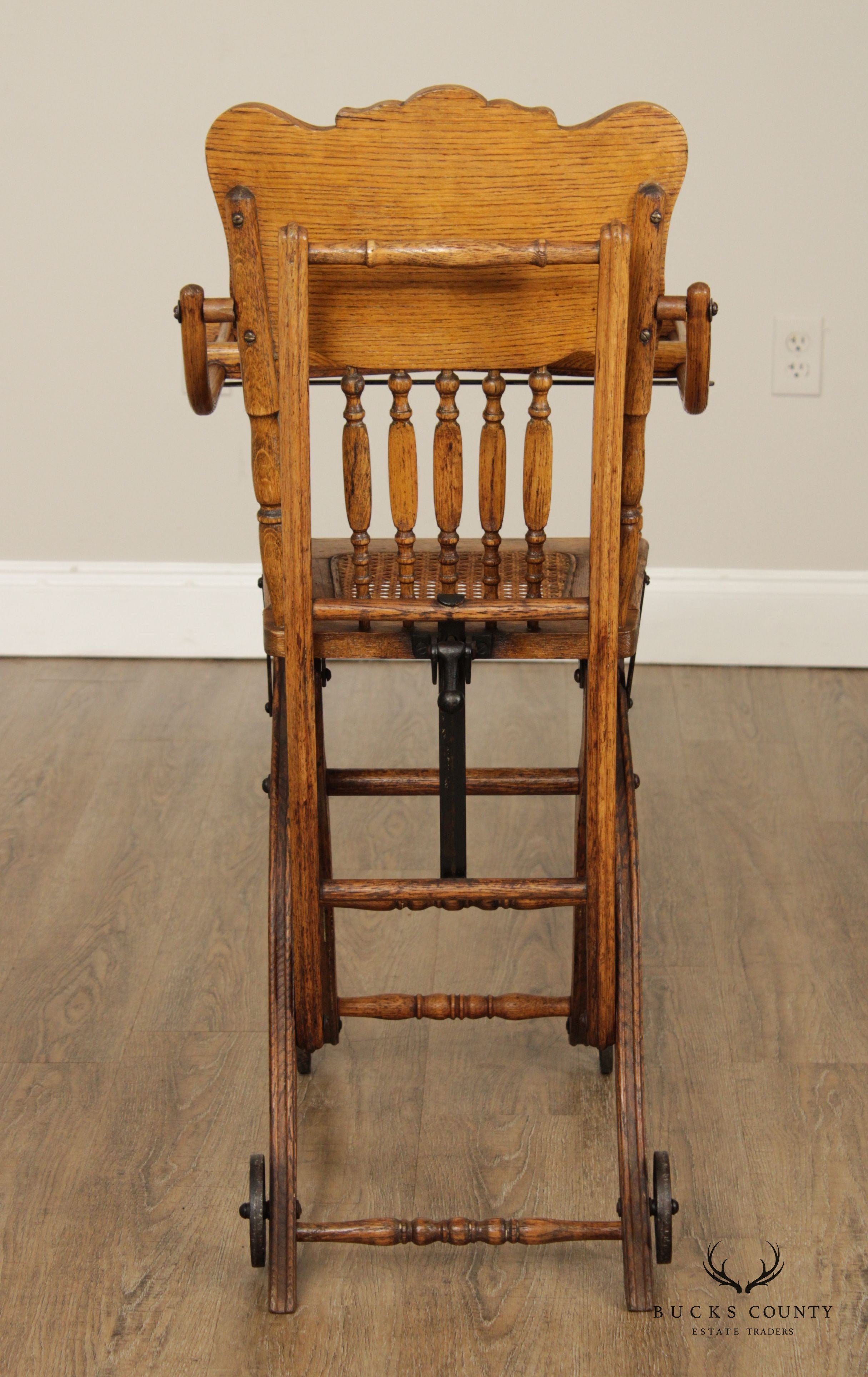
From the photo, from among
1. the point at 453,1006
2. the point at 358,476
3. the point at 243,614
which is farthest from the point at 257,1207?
the point at 243,614

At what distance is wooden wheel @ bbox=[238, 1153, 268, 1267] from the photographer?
1.44 metres

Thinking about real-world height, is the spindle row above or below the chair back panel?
below

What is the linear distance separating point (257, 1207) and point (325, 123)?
199cm

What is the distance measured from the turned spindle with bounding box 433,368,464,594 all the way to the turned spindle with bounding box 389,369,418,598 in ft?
0.08

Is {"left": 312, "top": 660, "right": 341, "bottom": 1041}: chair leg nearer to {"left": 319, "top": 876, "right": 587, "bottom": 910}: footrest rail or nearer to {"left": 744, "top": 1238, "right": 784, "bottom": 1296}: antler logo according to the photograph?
{"left": 319, "top": 876, "right": 587, "bottom": 910}: footrest rail

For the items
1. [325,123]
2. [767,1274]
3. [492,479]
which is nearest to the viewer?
A: [492,479]

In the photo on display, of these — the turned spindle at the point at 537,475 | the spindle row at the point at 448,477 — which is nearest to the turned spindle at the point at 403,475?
the spindle row at the point at 448,477

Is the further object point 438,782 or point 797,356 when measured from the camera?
point 797,356

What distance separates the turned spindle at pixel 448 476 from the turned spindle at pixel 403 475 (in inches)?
0.9

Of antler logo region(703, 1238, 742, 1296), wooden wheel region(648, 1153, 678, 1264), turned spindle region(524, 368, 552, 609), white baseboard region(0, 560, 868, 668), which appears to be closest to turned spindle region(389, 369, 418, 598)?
turned spindle region(524, 368, 552, 609)

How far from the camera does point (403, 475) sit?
1383mm

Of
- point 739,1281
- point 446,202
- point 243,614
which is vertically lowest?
point 739,1281

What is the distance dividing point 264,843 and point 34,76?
146 cm

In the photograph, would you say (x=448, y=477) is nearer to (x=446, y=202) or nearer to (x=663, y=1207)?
(x=446, y=202)
